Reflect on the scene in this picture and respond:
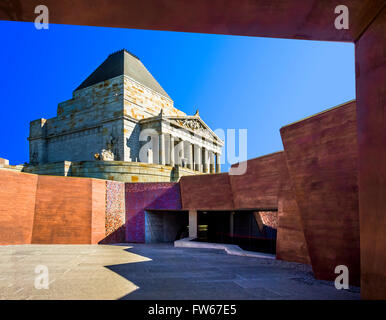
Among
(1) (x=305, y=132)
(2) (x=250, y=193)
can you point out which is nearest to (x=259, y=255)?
(2) (x=250, y=193)

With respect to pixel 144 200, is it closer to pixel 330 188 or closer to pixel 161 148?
pixel 330 188

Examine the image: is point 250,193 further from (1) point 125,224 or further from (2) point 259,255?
(1) point 125,224

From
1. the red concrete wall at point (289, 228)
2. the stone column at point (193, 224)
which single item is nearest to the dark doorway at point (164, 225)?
the stone column at point (193, 224)

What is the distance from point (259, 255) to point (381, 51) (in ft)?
36.5

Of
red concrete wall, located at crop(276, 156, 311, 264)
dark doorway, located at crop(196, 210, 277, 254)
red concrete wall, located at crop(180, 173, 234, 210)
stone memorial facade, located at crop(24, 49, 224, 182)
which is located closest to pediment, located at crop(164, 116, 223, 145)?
stone memorial facade, located at crop(24, 49, 224, 182)

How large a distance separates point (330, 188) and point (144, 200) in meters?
16.1

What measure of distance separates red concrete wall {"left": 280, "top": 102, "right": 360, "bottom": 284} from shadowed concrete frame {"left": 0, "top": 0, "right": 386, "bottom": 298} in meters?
3.34

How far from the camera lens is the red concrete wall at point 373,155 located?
358cm

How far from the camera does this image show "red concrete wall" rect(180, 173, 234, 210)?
719 inches

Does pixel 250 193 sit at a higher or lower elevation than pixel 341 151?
lower

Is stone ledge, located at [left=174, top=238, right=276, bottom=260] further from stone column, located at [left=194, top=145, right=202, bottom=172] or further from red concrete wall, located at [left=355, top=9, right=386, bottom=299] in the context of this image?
stone column, located at [left=194, top=145, right=202, bottom=172]

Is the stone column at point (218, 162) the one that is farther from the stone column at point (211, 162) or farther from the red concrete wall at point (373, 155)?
the red concrete wall at point (373, 155)

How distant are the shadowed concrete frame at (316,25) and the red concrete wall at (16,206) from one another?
569 inches

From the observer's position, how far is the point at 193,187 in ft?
66.5
